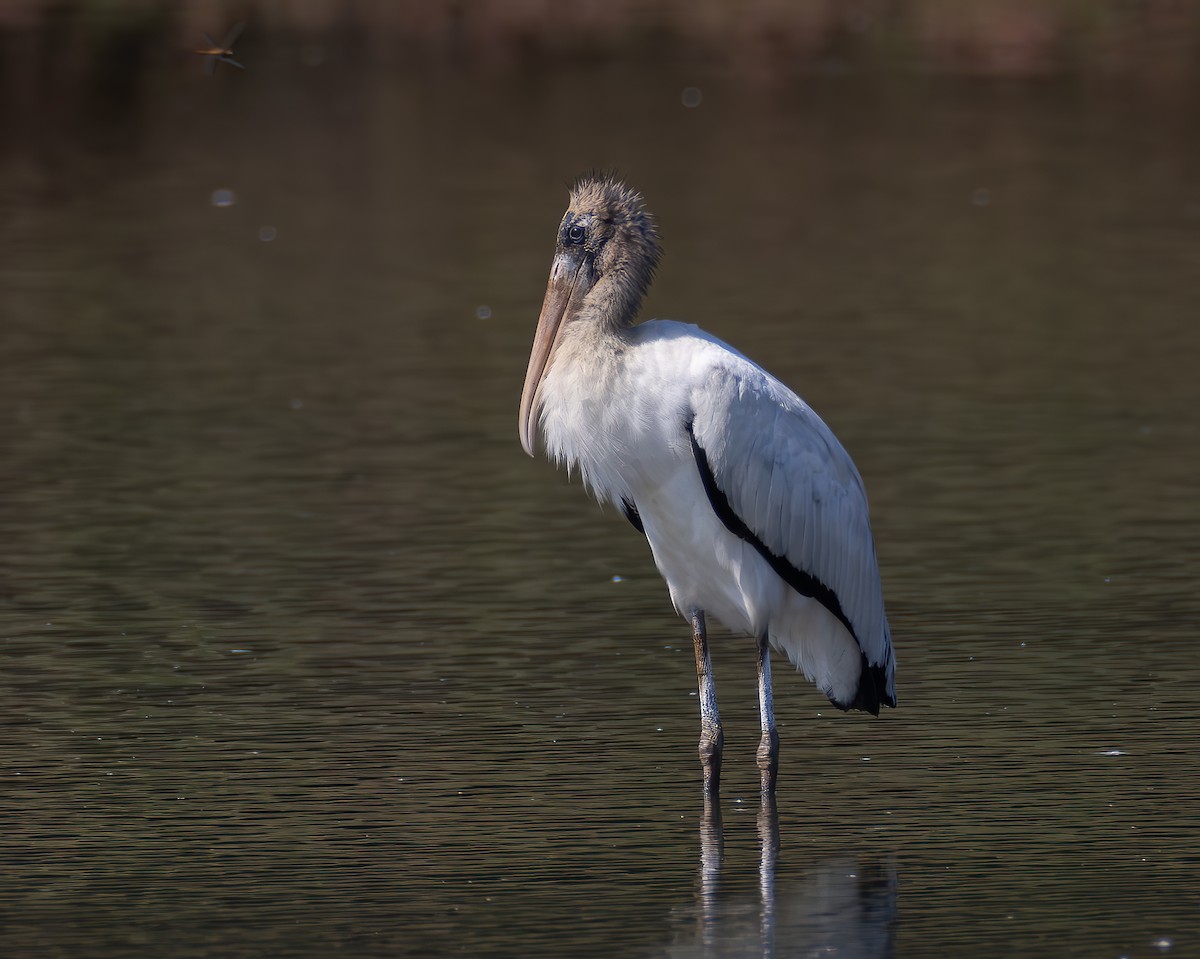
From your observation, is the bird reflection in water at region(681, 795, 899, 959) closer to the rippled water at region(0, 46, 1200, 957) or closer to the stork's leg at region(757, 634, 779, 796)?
the rippled water at region(0, 46, 1200, 957)

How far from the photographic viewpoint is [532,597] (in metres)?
9.86

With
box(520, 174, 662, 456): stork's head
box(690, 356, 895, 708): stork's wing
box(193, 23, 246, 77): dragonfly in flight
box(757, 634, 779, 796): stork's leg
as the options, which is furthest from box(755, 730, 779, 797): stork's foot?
box(193, 23, 246, 77): dragonfly in flight

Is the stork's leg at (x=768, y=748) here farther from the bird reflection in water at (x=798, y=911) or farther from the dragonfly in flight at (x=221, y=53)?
the dragonfly in flight at (x=221, y=53)

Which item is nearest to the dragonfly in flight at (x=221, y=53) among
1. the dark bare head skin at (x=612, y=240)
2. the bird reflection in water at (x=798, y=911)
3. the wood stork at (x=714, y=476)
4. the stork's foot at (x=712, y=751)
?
the dark bare head skin at (x=612, y=240)

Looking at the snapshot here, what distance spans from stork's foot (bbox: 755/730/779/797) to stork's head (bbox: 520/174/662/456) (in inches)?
45.0

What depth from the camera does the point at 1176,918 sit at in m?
5.97

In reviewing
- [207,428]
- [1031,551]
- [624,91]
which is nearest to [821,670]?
[1031,551]

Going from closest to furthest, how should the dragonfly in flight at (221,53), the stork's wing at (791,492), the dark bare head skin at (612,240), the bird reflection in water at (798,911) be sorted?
the bird reflection in water at (798,911)
the stork's wing at (791,492)
the dragonfly in flight at (221,53)
the dark bare head skin at (612,240)

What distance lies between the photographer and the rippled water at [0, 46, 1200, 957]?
6332mm

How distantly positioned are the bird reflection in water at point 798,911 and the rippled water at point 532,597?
0.02 meters

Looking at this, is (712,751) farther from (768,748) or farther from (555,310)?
(555,310)

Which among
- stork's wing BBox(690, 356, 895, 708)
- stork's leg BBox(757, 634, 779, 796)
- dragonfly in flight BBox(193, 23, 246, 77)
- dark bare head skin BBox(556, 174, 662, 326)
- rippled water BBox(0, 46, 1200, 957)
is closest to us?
rippled water BBox(0, 46, 1200, 957)

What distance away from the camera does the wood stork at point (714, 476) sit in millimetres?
7457

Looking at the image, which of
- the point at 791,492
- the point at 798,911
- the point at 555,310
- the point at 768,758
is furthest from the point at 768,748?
the point at 555,310
